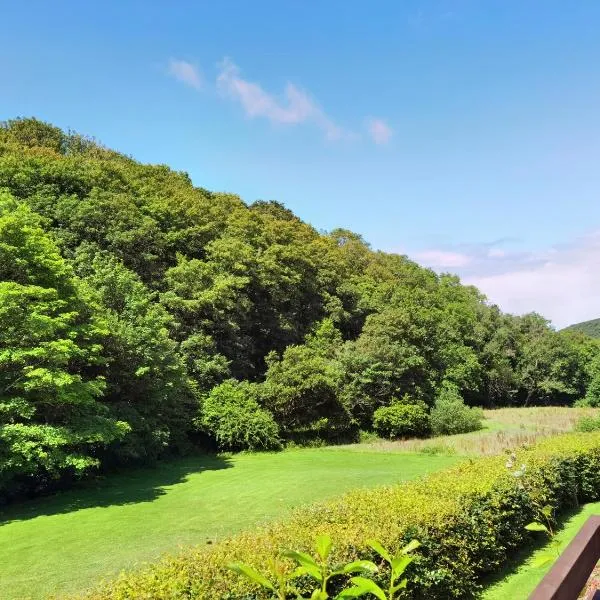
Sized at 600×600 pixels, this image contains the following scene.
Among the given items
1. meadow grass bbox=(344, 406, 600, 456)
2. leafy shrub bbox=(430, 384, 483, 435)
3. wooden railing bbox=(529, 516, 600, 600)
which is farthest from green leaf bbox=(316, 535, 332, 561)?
leafy shrub bbox=(430, 384, 483, 435)

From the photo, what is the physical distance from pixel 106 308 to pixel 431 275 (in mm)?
52450

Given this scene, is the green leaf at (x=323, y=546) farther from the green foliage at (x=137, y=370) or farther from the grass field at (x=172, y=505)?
the green foliage at (x=137, y=370)

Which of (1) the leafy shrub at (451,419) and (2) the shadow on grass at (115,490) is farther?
(1) the leafy shrub at (451,419)

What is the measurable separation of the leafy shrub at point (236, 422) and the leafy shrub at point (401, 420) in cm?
713

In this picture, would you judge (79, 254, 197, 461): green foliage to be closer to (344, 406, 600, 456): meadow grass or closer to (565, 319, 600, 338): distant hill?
(344, 406, 600, 456): meadow grass

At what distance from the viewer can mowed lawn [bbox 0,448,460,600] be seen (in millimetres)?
10008

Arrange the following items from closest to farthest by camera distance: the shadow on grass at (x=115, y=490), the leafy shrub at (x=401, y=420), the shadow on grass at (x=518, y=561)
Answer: the shadow on grass at (x=518, y=561), the shadow on grass at (x=115, y=490), the leafy shrub at (x=401, y=420)

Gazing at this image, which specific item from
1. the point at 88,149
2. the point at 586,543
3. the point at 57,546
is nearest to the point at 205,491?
the point at 57,546

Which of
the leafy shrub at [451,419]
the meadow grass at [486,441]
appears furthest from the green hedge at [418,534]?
the leafy shrub at [451,419]

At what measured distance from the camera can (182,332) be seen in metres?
31.0

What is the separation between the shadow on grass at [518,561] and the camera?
7.60 m

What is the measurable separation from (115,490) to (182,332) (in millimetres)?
13299

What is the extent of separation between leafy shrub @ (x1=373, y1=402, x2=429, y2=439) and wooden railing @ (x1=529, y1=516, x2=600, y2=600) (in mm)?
30398

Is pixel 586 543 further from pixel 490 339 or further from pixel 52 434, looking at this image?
pixel 490 339
